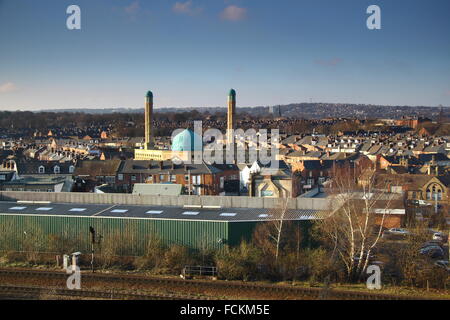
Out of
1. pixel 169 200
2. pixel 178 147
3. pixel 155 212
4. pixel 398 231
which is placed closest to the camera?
pixel 155 212

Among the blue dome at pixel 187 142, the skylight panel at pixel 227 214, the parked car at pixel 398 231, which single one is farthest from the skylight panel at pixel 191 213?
the blue dome at pixel 187 142

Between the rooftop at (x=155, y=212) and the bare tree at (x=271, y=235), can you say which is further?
the rooftop at (x=155, y=212)

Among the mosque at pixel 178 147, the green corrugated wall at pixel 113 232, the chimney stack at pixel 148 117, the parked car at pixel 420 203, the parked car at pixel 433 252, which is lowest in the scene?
the parked car at pixel 433 252

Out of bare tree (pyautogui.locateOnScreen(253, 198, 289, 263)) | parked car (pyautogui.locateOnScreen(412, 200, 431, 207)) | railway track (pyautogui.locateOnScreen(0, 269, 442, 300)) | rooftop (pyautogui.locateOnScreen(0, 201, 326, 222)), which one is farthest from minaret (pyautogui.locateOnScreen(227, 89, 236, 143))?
railway track (pyautogui.locateOnScreen(0, 269, 442, 300))

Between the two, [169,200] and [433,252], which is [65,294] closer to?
[169,200]

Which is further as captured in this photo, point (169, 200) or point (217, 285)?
point (169, 200)

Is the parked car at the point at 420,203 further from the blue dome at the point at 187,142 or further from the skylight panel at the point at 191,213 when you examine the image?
the blue dome at the point at 187,142

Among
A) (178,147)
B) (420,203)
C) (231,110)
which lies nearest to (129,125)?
(231,110)
